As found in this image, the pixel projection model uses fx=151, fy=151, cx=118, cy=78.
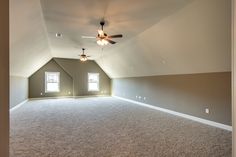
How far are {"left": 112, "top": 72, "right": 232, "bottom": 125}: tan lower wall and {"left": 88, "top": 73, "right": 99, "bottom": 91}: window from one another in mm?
4524

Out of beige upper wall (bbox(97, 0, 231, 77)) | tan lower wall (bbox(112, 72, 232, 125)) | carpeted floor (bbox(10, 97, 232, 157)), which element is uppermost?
beige upper wall (bbox(97, 0, 231, 77))

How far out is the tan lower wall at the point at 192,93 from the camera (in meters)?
4.12

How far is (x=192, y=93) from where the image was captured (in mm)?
5094

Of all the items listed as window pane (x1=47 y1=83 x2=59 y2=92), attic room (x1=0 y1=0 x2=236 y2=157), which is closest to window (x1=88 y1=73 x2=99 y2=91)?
window pane (x1=47 y1=83 x2=59 y2=92)

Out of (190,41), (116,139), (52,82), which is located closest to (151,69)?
(190,41)

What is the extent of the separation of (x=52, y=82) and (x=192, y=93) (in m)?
8.97

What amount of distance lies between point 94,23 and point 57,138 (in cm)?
→ 313

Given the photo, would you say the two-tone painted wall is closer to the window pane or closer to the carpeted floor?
the window pane

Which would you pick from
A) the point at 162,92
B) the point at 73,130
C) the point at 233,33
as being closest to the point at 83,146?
the point at 73,130

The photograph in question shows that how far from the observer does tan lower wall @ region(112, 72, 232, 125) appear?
13.5 feet

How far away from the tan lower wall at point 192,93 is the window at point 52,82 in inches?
235

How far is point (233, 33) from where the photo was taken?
1.29m

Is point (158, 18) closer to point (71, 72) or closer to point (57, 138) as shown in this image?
point (57, 138)

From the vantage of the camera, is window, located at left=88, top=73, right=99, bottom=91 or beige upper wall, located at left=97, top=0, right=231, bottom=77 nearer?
beige upper wall, located at left=97, top=0, right=231, bottom=77
